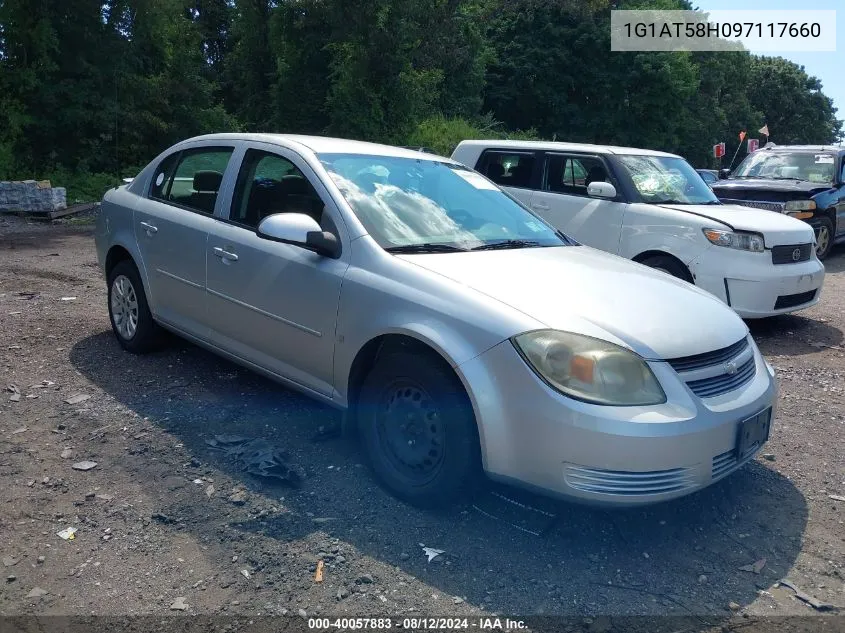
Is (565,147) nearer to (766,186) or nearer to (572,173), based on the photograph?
(572,173)

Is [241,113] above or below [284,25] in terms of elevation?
below

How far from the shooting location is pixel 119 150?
2031cm

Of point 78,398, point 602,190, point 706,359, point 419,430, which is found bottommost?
point 78,398

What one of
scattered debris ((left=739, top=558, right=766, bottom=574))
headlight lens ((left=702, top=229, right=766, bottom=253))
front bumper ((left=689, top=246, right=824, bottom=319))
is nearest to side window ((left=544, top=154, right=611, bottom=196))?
headlight lens ((left=702, top=229, right=766, bottom=253))

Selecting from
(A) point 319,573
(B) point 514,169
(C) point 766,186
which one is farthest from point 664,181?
(A) point 319,573

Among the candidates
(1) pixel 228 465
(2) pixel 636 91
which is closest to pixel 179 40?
(1) pixel 228 465

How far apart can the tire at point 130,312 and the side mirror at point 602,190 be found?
14.3 ft

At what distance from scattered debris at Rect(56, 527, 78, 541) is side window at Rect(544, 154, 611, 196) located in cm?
604

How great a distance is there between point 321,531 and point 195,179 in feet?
9.40

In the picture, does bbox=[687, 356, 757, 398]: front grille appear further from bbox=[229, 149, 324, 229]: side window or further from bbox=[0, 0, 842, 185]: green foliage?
bbox=[0, 0, 842, 185]: green foliage

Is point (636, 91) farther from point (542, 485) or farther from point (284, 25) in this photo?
point (542, 485)

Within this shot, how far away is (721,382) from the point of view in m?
3.42

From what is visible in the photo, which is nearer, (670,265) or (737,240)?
(737,240)

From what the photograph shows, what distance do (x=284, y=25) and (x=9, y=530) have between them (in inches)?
945
